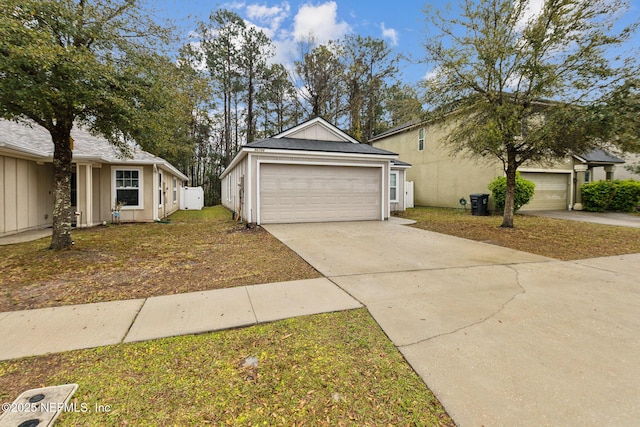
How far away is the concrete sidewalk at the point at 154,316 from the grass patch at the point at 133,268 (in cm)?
37

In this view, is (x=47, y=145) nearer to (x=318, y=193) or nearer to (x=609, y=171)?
(x=318, y=193)

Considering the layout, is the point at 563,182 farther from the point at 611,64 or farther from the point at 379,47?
A: the point at 379,47

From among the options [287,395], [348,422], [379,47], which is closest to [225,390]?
[287,395]

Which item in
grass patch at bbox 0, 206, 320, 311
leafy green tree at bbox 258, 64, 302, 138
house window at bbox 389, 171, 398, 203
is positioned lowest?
grass patch at bbox 0, 206, 320, 311

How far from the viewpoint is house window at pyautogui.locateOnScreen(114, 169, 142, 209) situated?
11.7 m

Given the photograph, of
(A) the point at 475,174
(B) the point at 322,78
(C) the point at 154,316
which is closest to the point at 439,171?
(A) the point at 475,174

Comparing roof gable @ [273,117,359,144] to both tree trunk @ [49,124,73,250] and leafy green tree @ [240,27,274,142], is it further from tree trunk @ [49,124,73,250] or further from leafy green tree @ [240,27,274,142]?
leafy green tree @ [240,27,274,142]

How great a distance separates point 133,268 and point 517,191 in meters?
15.7

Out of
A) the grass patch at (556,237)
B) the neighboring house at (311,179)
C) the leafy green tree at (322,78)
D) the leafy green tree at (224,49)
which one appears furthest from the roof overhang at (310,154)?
the leafy green tree at (224,49)

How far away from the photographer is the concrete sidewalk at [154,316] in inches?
110

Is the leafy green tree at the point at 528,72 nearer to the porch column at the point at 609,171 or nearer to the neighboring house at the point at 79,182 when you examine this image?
the neighboring house at the point at 79,182

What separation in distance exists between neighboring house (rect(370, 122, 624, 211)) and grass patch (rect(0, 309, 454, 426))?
13.8m

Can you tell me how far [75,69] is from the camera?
4793 millimetres

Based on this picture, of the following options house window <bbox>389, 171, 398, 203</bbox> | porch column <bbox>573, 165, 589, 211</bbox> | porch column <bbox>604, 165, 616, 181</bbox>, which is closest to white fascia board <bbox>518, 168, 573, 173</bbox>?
porch column <bbox>573, 165, 589, 211</bbox>
